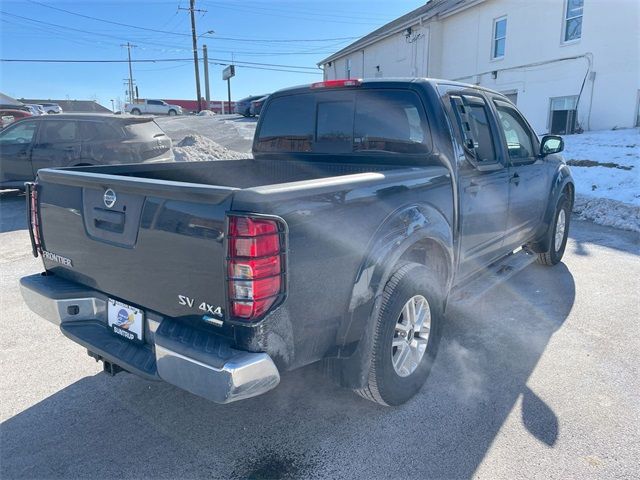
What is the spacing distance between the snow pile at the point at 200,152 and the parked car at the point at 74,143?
6.87ft

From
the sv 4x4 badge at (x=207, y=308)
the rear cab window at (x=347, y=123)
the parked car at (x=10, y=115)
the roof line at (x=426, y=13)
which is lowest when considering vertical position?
the sv 4x4 badge at (x=207, y=308)

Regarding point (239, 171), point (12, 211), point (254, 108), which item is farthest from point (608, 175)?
point (254, 108)

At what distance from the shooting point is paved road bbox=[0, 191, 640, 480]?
2475mm

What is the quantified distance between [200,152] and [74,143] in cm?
442

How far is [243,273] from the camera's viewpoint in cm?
194

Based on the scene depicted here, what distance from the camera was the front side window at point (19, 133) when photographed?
9.28 meters

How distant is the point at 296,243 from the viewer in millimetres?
2080

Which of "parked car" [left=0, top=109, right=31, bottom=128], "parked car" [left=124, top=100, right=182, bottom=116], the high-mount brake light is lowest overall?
the high-mount brake light

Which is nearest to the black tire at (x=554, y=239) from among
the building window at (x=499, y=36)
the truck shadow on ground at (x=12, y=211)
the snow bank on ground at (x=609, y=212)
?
the snow bank on ground at (x=609, y=212)

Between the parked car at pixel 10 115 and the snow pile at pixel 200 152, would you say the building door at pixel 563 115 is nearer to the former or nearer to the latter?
the snow pile at pixel 200 152

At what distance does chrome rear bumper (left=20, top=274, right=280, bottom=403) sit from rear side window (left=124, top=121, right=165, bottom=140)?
6731 millimetres

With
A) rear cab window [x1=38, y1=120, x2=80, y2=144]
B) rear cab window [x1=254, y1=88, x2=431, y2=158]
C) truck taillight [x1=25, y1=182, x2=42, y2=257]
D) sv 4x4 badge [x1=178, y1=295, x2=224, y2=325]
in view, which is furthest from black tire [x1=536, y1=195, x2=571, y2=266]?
rear cab window [x1=38, y1=120, x2=80, y2=144]

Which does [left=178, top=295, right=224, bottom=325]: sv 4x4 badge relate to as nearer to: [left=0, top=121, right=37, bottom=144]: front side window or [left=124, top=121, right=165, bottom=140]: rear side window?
[left=124, top=121, right=165, bottom=140]: rear side window

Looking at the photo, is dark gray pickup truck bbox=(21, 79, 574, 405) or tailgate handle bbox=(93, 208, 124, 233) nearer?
dark gray pickup truck bbox=(21, 79, 574, 405)
